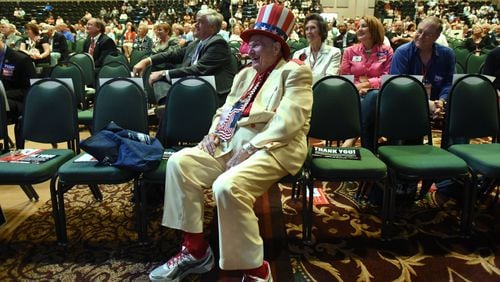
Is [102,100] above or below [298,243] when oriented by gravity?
above

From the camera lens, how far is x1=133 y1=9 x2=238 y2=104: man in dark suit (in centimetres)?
325

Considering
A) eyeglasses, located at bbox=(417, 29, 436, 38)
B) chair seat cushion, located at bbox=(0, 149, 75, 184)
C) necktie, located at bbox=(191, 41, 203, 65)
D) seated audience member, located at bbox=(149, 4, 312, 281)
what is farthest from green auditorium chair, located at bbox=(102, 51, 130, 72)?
eyeglasses, located at bbox=(417, 29, 436, 38)

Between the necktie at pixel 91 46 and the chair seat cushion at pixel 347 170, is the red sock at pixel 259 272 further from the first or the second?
the necktie at pixel 91 46

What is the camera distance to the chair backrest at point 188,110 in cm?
289

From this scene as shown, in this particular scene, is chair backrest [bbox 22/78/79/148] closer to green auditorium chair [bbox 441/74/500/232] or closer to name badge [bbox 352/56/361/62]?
name badge [bbox 352/56/361/62]

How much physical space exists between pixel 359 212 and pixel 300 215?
431 mm

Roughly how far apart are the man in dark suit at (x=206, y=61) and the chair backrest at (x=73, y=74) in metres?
1.10

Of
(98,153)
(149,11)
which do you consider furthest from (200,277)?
(149,11)

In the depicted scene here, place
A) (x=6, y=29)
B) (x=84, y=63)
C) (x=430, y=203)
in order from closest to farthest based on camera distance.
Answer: (x=430, y=203), (x=84, y=63), (x=6, y=29)

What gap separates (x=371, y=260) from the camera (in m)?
2.32

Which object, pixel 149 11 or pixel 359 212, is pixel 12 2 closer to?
pixel 149 11

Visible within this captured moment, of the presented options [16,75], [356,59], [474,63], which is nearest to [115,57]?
[16,75]

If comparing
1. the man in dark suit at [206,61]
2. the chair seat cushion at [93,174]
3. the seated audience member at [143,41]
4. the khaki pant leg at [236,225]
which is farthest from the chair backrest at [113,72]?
the seated audience member at [143,41]

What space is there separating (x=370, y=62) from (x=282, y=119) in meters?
1.97
